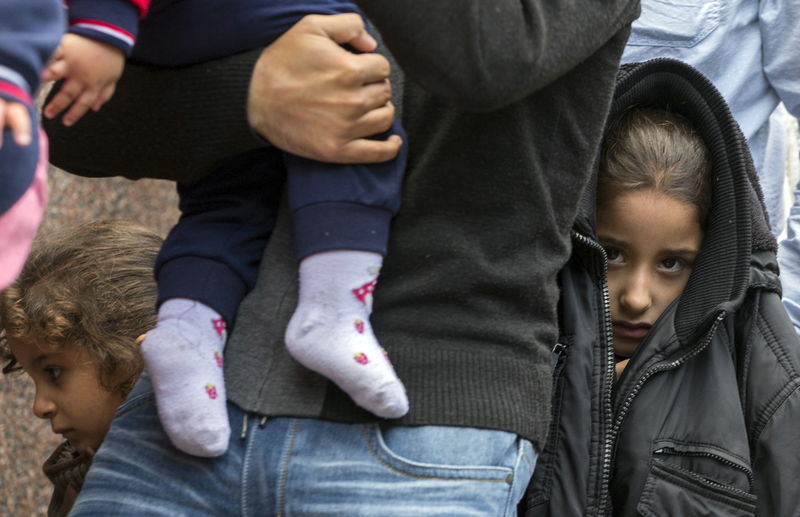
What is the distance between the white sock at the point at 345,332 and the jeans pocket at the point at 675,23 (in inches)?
60.7

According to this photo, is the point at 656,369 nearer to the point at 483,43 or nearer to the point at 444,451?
the point at 444,451

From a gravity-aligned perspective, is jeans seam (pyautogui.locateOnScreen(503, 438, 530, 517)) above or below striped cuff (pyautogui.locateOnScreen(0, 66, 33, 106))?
below

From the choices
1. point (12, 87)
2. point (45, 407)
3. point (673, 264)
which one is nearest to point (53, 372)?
point (45, 407)

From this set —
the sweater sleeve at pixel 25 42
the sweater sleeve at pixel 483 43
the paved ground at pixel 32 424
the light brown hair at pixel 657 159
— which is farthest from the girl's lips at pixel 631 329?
the paved ground at pixel 32 424

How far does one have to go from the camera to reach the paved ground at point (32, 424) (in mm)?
3641

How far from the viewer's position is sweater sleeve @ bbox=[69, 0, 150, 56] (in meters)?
1.51

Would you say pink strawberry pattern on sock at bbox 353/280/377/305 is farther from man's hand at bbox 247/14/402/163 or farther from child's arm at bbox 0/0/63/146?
child's arm at bbox 0/0/63/146

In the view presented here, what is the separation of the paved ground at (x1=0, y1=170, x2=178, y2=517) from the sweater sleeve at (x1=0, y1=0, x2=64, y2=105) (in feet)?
8.86

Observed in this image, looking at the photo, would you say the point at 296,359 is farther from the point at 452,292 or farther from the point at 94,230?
the point at 94,230

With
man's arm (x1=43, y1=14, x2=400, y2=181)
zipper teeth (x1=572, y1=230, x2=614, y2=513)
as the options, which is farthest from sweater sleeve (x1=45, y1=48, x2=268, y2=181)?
zipper teeth (x1=572, y1=230, x2=614, y2=513)

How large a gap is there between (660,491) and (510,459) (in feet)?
1.56

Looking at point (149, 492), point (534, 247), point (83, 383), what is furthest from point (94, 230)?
point (534, 247)

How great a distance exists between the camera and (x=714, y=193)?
2299 mm

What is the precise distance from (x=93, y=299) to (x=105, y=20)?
1.22m
